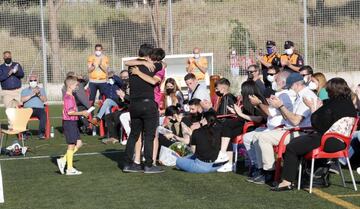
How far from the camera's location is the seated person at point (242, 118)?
1023cm

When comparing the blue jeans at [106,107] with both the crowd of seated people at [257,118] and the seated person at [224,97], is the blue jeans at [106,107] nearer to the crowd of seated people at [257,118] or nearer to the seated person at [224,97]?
the crowd of seated people at [257,118]

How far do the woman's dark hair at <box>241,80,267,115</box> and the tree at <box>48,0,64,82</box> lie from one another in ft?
47.8

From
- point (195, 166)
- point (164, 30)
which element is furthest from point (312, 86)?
point (164, 30)

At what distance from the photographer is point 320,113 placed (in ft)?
28.3

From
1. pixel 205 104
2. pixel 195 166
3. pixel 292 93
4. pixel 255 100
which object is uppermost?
pixel 292 93

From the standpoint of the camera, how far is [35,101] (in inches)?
645

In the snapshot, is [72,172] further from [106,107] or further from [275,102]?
[106,107]

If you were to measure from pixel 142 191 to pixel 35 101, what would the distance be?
307 inches

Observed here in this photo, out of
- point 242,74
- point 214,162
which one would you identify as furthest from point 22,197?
point 242,74

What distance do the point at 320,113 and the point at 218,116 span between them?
9.62 ft

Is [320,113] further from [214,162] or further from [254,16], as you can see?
[254,16]

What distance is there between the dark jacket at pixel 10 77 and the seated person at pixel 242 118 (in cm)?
746

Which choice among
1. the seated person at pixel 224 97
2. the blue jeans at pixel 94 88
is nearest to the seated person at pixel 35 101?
the blue jeans at pixel 94 88

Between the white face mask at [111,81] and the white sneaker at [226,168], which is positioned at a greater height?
the white face mask at [111,81]
